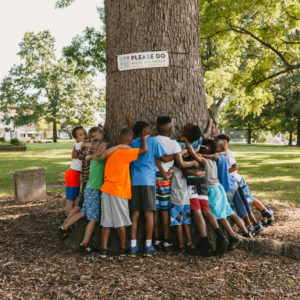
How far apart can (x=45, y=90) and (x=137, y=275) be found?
48.4 meters

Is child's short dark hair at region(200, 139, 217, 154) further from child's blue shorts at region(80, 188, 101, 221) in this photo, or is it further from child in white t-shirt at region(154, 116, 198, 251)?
child's blue shorts at region(80, 188, 101, 221)

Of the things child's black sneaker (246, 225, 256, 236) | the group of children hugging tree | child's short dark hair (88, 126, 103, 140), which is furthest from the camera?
child's black sneaker (246, 225, 256, 236)

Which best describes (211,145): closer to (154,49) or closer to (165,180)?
(165,180)

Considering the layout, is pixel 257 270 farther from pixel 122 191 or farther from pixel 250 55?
pixel 250 55

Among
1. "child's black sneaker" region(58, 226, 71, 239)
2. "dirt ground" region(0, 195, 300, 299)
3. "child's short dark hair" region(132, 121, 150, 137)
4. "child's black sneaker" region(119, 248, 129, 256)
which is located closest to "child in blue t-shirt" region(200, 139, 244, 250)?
"dirt ground" region(0, 195, 300, 299)

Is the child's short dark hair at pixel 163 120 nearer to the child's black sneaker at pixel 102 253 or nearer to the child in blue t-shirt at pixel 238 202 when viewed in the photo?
the child in blue t-shirt at pixel 238 202

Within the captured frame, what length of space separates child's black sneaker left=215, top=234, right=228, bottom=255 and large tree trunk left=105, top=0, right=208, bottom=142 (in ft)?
5.04

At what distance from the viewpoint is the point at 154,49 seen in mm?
4465

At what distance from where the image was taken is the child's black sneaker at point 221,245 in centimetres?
408

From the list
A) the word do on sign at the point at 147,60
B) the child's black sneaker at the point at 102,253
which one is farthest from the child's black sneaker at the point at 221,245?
the word do on sign at the point at 147,60

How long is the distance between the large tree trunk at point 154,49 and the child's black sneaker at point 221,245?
5.04ft

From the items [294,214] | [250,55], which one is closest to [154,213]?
[294,214]

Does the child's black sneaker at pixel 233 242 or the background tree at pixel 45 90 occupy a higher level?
the background tree at pixel 45 90

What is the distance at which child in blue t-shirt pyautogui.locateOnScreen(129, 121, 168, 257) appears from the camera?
4074 mm
